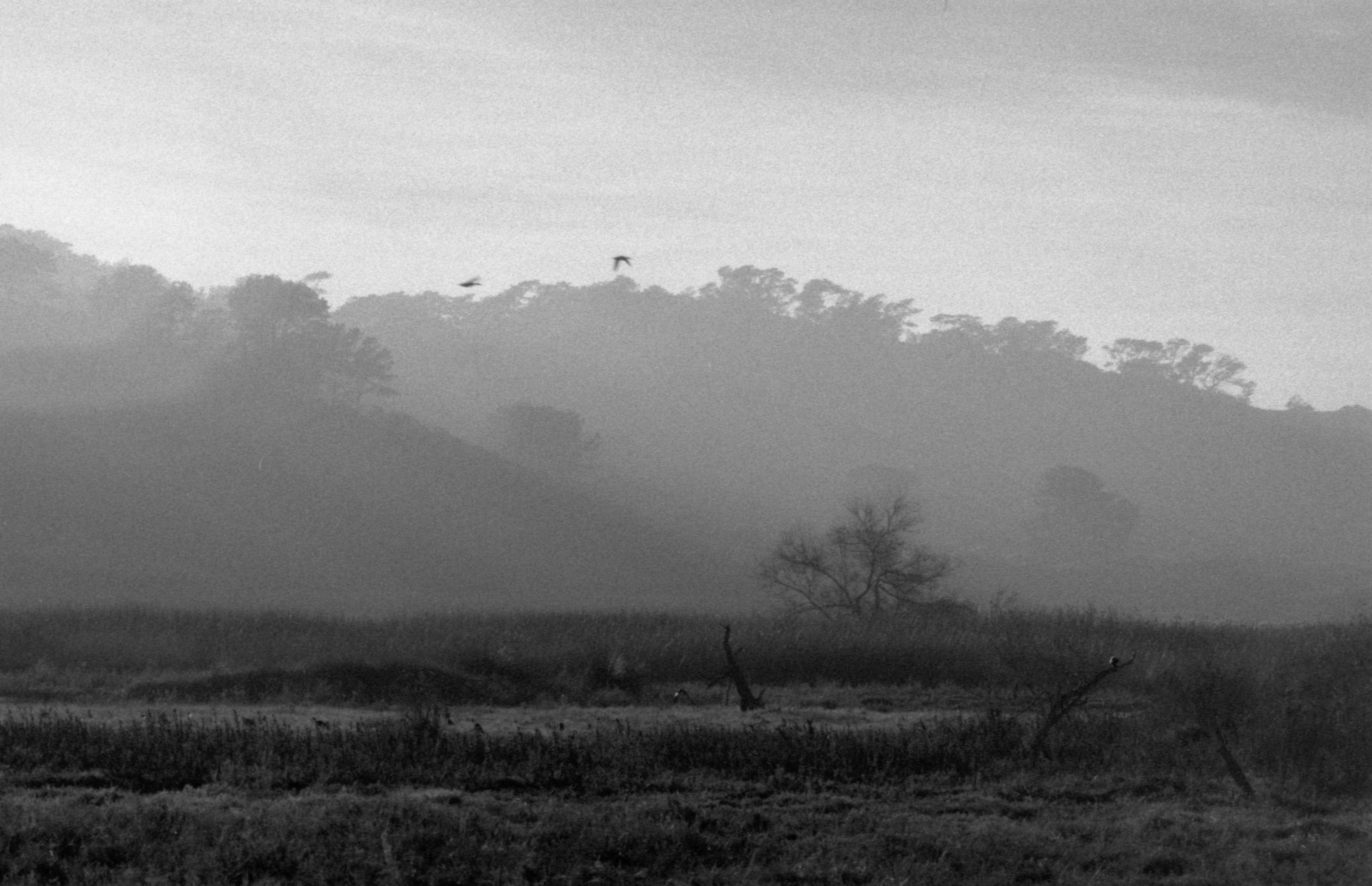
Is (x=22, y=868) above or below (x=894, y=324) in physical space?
below

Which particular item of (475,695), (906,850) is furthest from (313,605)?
(906,850)

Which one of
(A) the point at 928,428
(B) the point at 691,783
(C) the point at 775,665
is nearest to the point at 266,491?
(C) the point at 775,665

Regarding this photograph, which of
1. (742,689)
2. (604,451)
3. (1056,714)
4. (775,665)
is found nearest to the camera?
(1056,714)

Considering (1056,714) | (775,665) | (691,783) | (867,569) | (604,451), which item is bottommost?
(775,665)

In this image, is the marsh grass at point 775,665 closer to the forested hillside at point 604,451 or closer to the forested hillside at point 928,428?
the forested hillside at point 604,451

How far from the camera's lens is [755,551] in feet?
294

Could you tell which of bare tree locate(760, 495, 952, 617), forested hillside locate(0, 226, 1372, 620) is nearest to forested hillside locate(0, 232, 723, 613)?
forested hillside locate(0, 226, 1372, 620)

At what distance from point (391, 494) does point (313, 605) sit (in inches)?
774

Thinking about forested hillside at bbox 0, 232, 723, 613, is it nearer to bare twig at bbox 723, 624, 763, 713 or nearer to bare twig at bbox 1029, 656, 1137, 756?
bare twig at bbox 723, 624, 763, 713

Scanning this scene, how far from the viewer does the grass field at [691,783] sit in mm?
11258

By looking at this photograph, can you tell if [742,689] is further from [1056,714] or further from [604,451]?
[604,451]

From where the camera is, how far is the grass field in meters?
11.3

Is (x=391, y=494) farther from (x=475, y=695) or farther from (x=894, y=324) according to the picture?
(x=894, y=324)

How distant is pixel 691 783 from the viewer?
1432cm
